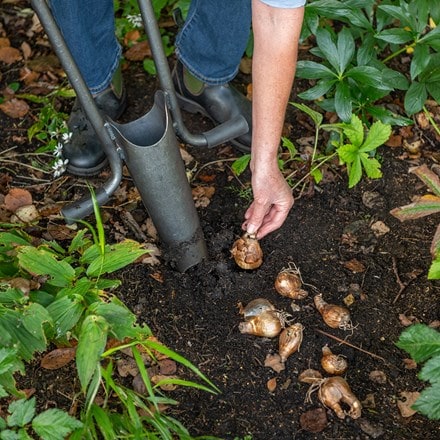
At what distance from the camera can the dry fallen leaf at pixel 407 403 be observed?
216 centimetres

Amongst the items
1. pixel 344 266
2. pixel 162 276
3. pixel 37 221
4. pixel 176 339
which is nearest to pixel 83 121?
pixel 37 221

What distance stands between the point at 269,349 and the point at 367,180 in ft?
2.75

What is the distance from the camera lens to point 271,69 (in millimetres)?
1837

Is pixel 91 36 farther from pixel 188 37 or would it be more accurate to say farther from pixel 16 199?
pixel 16 199

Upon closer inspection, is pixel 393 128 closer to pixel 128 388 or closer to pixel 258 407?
pixel 258 407

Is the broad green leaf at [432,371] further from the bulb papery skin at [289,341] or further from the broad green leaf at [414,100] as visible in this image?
the broad green leaf at [414,100]

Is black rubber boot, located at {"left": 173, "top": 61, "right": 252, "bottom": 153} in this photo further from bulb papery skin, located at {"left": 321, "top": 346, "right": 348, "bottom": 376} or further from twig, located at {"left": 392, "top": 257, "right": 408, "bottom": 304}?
bulb papery skin, located at {"left": 321, "top": 346, "right": 348, "bottom": 376}

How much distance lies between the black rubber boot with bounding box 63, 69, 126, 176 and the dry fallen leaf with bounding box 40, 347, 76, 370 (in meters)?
0.78

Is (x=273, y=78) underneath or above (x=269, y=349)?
above

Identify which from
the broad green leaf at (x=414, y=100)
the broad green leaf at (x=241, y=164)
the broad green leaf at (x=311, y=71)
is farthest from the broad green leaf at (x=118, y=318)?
the broad green leaf at (x=414, y=100)

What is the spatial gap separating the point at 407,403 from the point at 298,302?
49 centimetres

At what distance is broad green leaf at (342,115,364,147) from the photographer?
2402 mm

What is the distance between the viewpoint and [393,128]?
2.90 metres

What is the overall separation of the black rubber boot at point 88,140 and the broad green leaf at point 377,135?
3.38 feet
